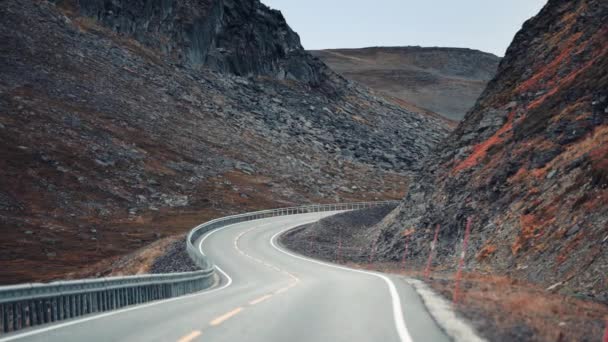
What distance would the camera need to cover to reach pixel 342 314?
41.0ft

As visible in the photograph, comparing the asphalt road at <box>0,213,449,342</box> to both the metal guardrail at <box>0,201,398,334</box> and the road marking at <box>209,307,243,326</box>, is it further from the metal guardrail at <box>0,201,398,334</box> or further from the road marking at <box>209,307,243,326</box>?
the metal guardrail at <box>0,201,398,334</box>

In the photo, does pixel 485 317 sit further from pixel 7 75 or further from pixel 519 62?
pixel 7 75

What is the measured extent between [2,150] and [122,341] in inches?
2488

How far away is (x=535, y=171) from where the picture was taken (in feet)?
85.3

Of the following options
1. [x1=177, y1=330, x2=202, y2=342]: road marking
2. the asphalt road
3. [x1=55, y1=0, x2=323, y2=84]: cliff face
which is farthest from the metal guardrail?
[x1=55, y1=0, x2=323, y2=84]: cliff face

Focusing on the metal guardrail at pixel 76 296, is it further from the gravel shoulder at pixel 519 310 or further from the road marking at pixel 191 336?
the gravel shoulder at pixel 519 310

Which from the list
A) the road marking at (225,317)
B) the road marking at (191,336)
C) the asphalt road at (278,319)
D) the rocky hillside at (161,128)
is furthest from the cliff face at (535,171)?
the rocky hillside at (161,128)

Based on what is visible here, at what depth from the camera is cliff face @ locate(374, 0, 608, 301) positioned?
1916cm

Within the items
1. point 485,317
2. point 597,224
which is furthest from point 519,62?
point 485,317

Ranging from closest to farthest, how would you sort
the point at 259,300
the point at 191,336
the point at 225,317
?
the point at 191,336
the point at 225,317
the point at 259,300

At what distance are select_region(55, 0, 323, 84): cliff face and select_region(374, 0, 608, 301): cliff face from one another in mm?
80677

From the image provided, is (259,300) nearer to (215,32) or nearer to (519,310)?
(519,310)

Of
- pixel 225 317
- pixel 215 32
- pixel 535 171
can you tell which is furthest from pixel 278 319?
pixel 215 32

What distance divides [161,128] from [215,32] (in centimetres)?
3913
